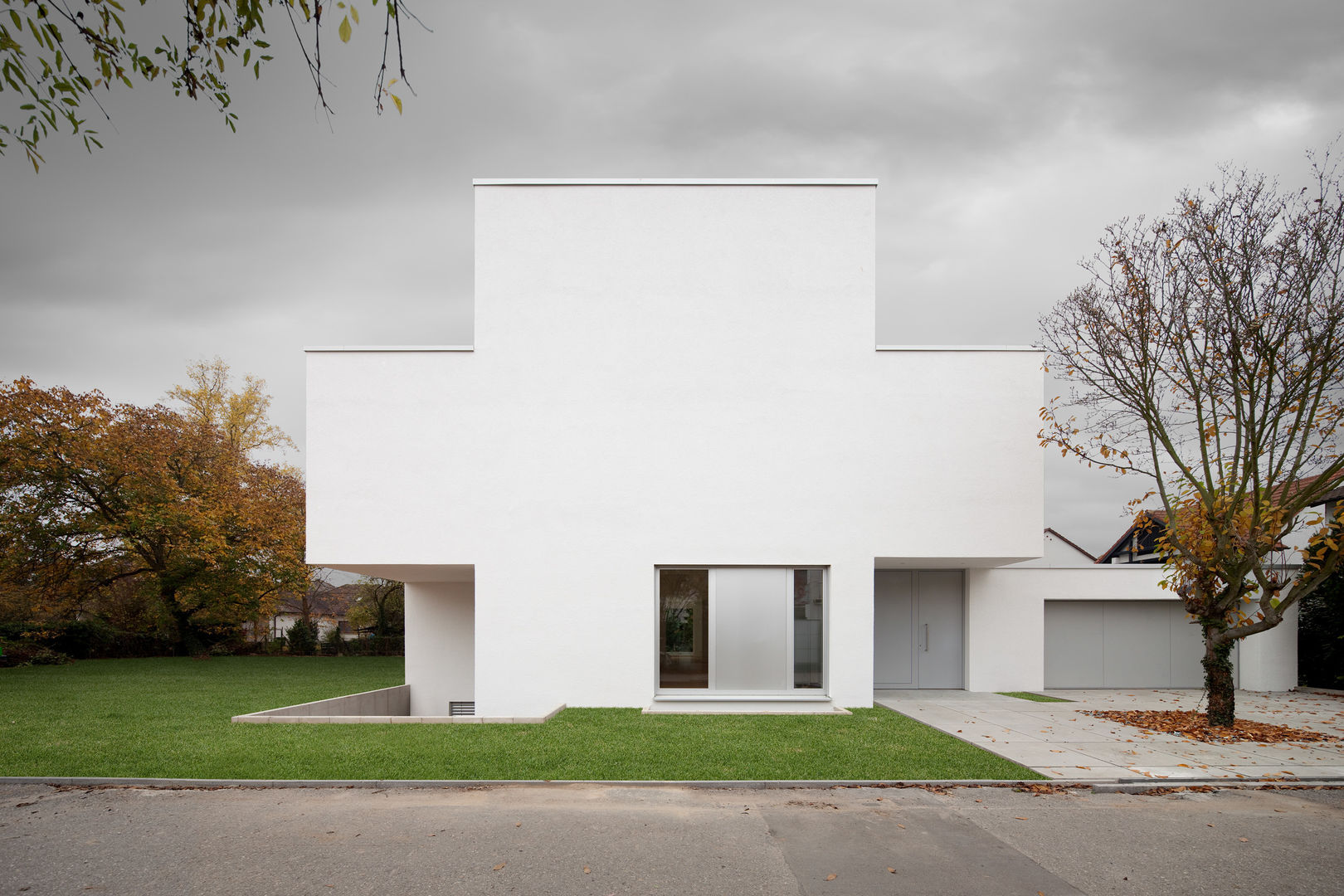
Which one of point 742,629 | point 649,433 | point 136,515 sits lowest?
point 742,629

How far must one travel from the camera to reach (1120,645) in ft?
53.6

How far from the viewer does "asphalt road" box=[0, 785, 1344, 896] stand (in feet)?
16.9

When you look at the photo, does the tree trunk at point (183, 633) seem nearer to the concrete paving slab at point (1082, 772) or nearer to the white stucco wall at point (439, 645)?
the white stucco wall at point (439, 645)

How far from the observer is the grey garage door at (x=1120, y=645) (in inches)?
638

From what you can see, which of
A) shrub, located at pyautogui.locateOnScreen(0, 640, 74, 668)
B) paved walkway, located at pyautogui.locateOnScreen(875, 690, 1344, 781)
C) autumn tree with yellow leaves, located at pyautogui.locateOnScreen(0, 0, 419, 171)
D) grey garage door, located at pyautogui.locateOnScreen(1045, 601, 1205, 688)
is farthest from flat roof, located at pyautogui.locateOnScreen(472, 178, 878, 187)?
shrub, located at pyautogui.locateOnScreen(0, 640, 74, 668)

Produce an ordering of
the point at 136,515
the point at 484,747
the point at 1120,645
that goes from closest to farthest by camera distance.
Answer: the point at 484,747 < the point at 1120,645 < the point at 136,515

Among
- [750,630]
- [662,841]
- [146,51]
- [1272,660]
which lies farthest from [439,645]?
[1272,660]

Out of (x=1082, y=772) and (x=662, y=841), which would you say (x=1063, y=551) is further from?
(x=662, y=841)

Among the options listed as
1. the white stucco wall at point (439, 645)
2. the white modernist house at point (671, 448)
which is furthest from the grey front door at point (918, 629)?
the white stucco wall at point (439, 645)

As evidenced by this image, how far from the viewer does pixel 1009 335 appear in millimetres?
25188

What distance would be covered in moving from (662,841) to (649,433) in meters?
7.71

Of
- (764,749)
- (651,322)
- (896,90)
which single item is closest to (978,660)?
(764,749)

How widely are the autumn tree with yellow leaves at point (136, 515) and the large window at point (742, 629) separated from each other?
56.1 ft

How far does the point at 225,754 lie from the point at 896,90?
43.9 ft
